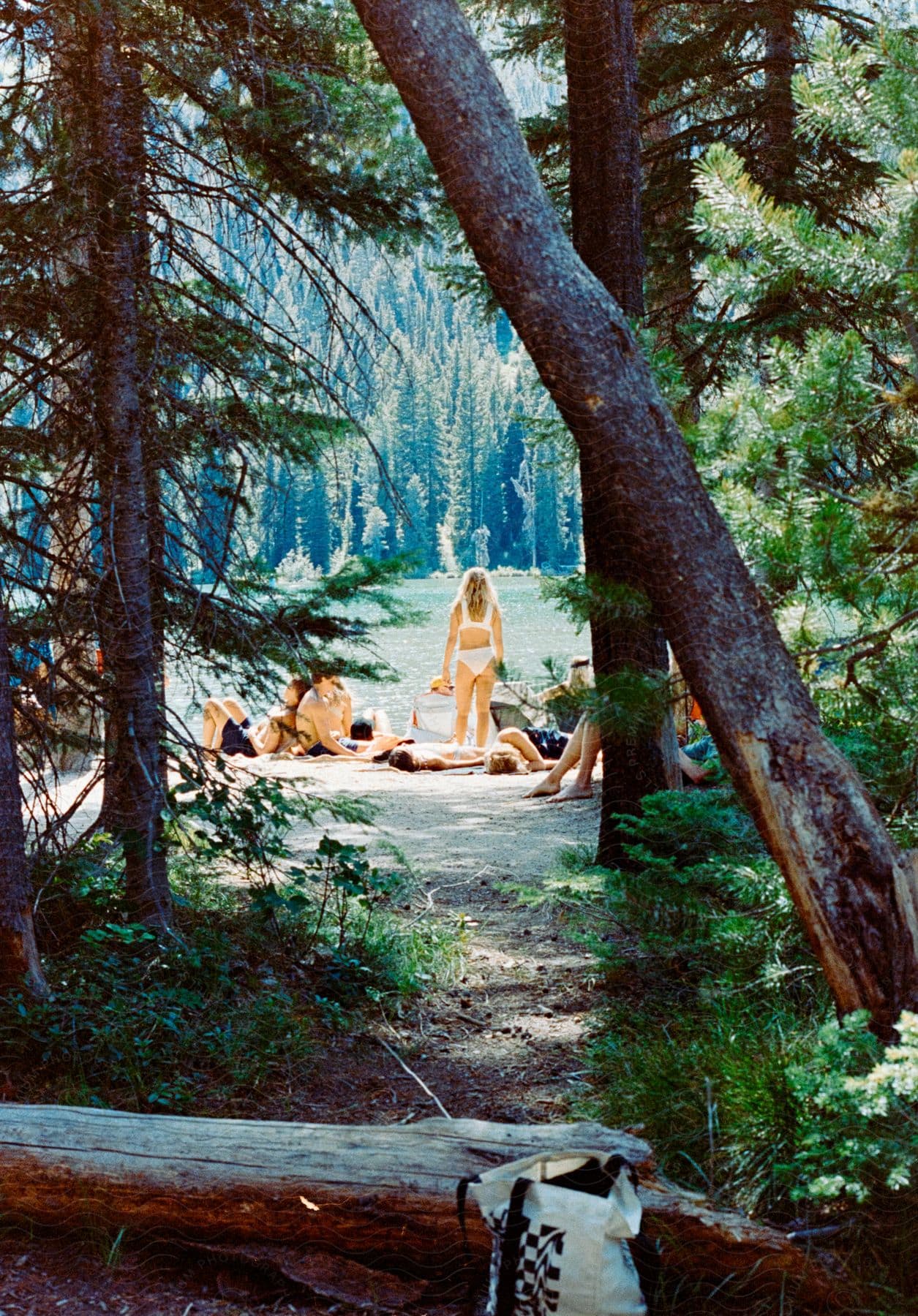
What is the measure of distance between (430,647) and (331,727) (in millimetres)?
41609

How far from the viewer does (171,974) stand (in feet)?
15.2

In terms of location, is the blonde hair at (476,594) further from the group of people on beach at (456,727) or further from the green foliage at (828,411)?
the green foliage at (828,411)

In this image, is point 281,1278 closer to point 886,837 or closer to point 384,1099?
point 384,1099

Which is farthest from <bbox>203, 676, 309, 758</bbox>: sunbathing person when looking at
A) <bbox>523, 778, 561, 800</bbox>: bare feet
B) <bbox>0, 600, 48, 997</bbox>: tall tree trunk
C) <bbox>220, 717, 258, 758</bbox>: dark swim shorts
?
<bbox>0, 600, 48, 997</bbox>: tall tree trunk

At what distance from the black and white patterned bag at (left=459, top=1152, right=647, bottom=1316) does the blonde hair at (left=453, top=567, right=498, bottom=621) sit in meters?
10.6

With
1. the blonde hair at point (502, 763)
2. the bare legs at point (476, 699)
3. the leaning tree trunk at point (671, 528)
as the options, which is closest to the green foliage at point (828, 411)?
the leaning tree trunk at point (671, 528)

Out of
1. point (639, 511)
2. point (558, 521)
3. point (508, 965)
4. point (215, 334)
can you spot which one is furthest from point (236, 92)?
point (558, 521)

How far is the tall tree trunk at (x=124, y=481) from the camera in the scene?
4.86 metres

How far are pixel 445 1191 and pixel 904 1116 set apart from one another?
1171 mm

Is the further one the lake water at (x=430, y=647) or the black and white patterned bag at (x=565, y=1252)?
the lake water at (x=430, y=647)

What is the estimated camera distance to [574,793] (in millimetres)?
9758

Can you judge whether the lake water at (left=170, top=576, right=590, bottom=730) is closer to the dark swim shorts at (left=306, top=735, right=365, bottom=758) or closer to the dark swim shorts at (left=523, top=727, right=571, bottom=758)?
the dark swim shorts at (left=523, top=727, right=571, bottom=758)

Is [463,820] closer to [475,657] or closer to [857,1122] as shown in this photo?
[475,657]

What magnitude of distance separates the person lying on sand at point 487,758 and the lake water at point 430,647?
0.90 m
